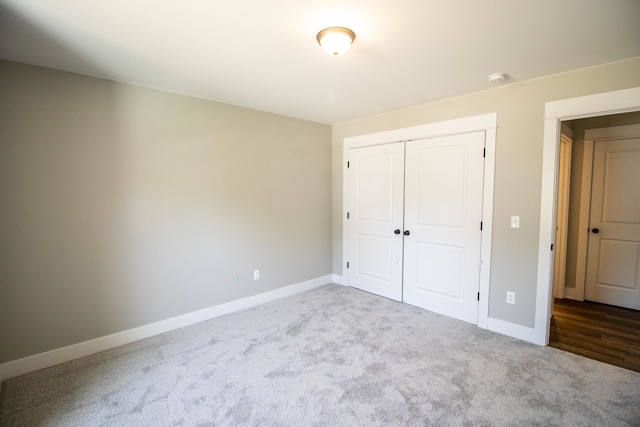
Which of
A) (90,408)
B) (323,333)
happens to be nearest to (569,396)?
(323,333)

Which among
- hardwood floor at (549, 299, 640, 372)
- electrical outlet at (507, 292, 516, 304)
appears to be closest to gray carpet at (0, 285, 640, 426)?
hardwood floor at (549, 299, 640, 372)

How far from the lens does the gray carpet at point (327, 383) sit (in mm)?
1820

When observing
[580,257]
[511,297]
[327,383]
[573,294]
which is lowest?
[327,383]

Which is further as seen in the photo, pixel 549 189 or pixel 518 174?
pixel 518 174

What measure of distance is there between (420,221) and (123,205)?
3.09 meters

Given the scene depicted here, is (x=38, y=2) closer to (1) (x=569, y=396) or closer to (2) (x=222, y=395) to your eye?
(2) (x=222, y=395)

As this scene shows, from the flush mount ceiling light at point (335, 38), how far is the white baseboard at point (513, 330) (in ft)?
9.41

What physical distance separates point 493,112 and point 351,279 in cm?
273

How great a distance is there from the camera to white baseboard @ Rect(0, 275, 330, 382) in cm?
226

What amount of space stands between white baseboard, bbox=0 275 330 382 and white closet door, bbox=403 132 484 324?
1.74 metres

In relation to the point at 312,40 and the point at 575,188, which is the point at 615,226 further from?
the point at 312,40

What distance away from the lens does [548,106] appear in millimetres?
2535

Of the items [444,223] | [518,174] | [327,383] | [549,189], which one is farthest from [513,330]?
[327,383]

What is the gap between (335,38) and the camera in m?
1.80
